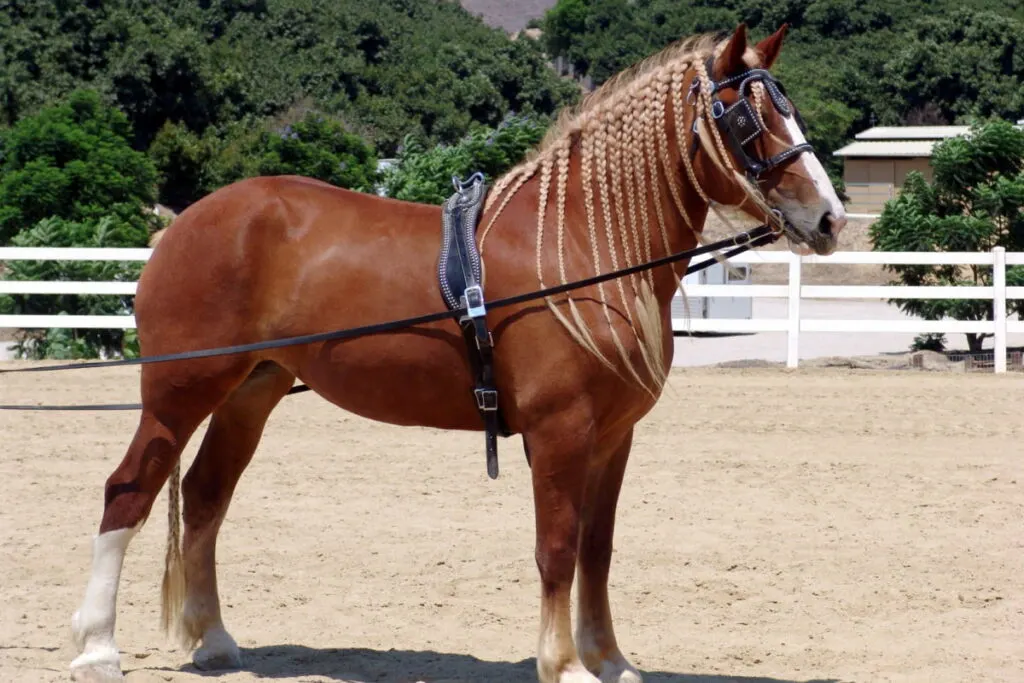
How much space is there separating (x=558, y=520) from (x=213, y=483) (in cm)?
147

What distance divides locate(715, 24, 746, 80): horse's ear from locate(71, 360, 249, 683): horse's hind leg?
189cm

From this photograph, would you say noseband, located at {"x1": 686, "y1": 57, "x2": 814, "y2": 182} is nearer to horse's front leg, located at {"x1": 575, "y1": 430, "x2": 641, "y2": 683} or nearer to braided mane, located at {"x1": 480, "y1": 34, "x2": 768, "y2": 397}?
braided mane, located at {"x1": 480, "y1": 34, "x2": 768, "y2": 397}

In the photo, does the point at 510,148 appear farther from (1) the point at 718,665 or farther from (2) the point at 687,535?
(1) the point at 718,665

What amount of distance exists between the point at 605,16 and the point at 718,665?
85801 mm

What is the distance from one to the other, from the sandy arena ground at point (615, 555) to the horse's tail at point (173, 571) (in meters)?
0.19

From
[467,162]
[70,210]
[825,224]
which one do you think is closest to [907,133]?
→ [467,162]

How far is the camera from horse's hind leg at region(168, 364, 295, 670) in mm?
4695

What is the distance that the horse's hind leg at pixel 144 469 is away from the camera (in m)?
4.34

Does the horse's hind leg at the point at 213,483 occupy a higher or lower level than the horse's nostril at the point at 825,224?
lower

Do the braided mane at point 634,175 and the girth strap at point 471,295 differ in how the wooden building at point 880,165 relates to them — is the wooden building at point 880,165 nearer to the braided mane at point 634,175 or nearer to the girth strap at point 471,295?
the braided mane at point 634,175

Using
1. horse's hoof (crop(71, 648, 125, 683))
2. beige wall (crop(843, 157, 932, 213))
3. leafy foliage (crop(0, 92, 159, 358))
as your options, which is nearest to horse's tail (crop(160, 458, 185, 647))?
horse's hoof (crop(71, 648, 125, 683))

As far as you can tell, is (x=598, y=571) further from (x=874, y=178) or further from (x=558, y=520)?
(x=874, y=178)

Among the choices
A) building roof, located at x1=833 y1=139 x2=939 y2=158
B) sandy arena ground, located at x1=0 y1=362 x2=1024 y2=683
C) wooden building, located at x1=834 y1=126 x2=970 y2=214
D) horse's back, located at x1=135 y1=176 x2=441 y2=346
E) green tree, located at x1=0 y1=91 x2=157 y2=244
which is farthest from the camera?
building roof, located at x1=833 y1=139 x2=939 y2=158

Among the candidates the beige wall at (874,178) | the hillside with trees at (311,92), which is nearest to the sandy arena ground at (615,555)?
the hillside with trees at (311,92)
